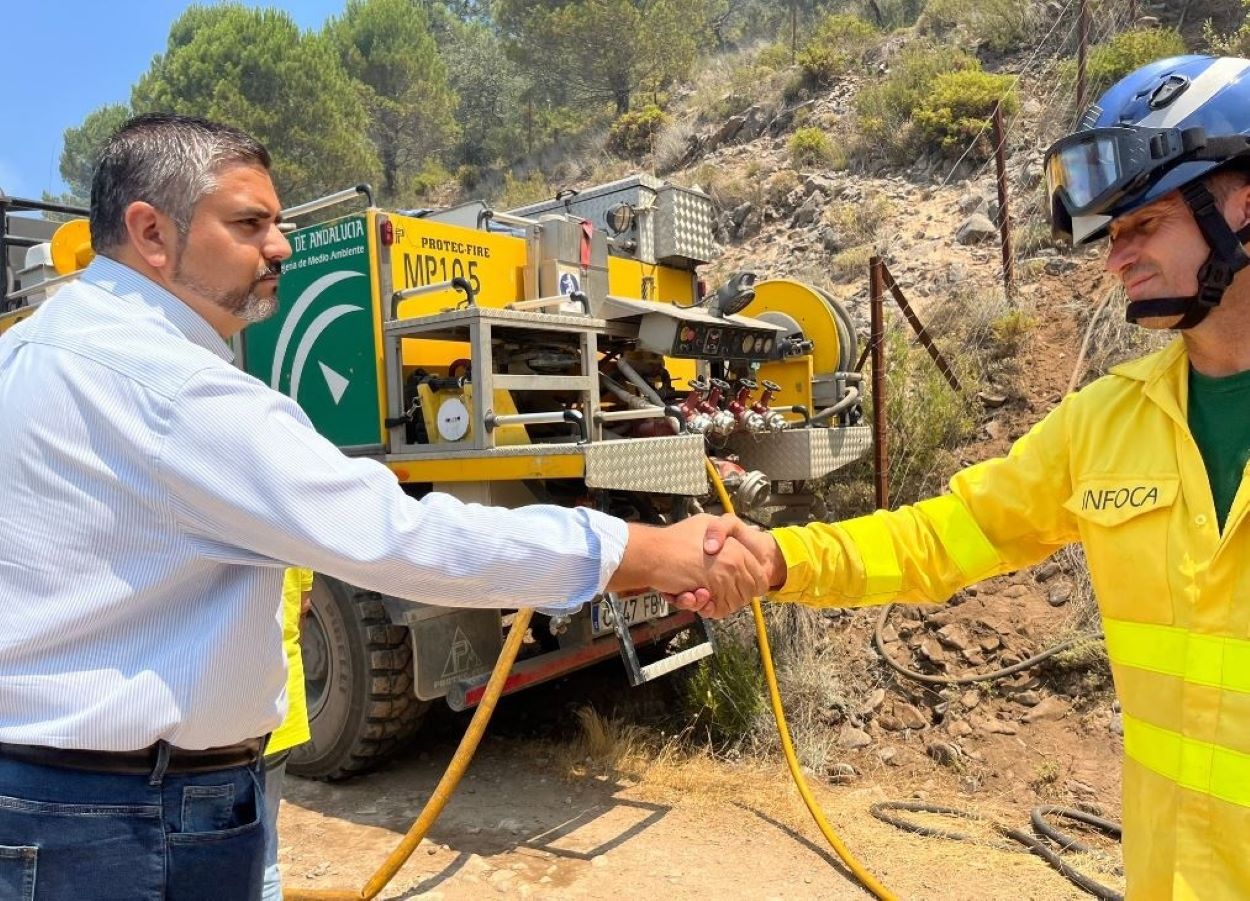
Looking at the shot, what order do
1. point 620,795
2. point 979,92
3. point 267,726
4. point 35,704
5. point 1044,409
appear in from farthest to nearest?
point 979,92, point 1044,409, point 620,795, point 267,726, point 35,704

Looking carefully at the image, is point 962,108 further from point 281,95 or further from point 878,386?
point 281,95

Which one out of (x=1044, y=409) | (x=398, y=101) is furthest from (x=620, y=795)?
(x=398, y=101)

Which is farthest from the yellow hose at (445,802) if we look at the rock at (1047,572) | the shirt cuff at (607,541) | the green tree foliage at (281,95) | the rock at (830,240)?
the green tree foliage at (281,95)

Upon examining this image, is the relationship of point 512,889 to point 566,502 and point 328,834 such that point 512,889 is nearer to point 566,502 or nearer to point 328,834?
point 328,834

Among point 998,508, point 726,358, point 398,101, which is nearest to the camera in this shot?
point 998,508

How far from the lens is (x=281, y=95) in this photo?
82.9 ft

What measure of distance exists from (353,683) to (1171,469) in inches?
155

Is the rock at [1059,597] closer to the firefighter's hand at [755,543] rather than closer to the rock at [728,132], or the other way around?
the firefighter's hand at [755,543]

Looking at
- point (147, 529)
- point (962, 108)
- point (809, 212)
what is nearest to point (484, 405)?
point (147, 529)

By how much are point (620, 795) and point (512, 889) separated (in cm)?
102

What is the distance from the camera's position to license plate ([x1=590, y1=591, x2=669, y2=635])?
4.57 m

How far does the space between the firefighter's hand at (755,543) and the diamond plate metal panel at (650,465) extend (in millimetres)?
1589

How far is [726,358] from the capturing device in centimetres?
549

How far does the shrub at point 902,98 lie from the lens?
44.0 feet
